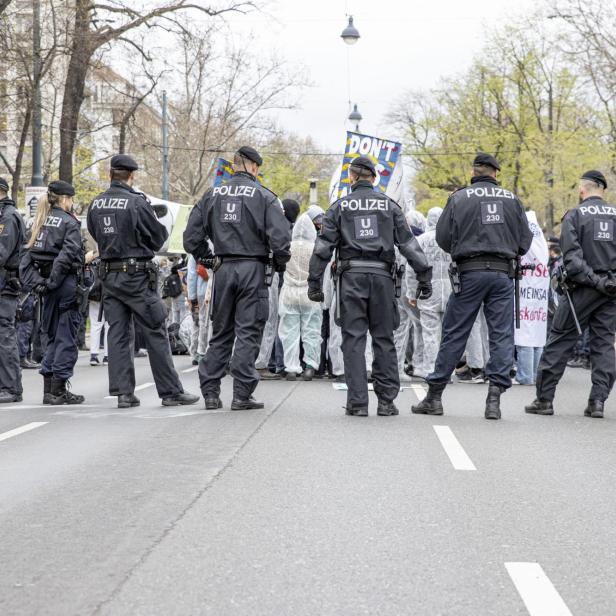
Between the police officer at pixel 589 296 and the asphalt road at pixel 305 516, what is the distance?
30.0 inches

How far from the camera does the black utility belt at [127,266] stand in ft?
31.4

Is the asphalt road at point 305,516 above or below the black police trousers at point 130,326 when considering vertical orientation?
below

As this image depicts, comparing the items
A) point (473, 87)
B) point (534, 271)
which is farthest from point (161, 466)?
point (473, 87)

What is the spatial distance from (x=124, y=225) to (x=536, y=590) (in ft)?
20.0

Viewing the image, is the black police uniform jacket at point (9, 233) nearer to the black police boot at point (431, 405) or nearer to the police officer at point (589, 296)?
the black police boot at point (431, 405)

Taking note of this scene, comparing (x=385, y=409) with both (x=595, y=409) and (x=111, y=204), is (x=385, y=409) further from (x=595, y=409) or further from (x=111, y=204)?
(x=111, y=204)

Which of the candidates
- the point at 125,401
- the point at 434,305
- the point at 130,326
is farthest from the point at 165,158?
the point at 125,401

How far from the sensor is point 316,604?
392cm

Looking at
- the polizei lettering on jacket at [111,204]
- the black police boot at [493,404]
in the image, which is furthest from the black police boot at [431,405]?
the polizei lettering on jacket at [111,204]

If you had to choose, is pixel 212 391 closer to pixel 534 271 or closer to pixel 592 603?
pixel 534 271

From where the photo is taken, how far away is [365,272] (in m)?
9.28

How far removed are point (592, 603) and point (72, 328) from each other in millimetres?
6962

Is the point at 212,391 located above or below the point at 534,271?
below

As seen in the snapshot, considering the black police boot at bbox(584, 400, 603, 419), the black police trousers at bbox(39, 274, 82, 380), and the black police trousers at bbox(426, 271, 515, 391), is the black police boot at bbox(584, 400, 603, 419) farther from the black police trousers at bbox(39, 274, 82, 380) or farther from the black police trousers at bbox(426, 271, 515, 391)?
the black police trousers at bbox(39, 274, 82, 380)
